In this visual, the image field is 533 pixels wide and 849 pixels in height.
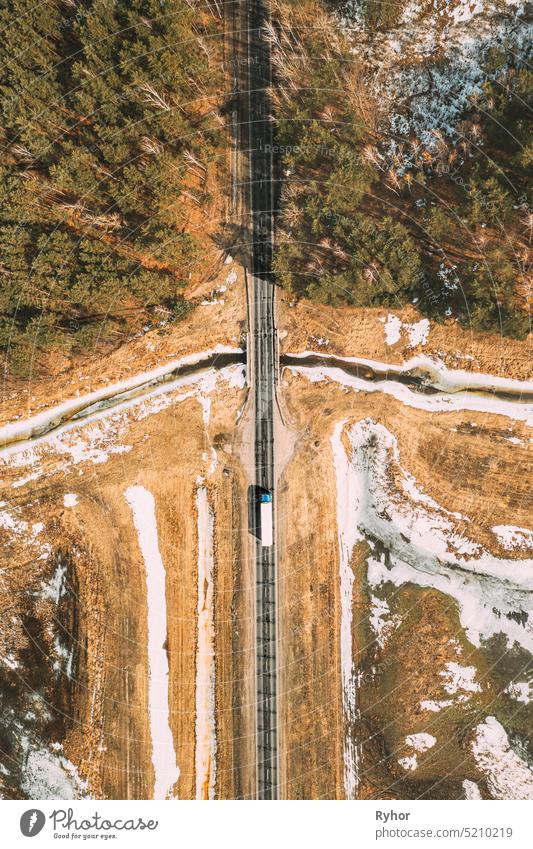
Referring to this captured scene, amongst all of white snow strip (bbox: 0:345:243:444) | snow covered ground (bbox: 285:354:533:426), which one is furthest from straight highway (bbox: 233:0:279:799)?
snow covered ground (bbox: 285:354:533:426)

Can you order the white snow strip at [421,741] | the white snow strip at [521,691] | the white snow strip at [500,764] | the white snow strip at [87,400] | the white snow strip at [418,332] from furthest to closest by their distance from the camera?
the white snow strip at [87,400], the white snow strip at [418,332], the white snow strip at [421,741], the white snow strip at [521,691], the white snow strip at [500,764]

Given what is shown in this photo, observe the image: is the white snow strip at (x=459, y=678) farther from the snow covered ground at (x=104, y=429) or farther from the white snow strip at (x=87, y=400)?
the white snow strip at (x=87, y=400)

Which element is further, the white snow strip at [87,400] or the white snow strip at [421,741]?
the white snow strip at [87,400]

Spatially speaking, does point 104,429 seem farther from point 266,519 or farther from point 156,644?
point 156,644

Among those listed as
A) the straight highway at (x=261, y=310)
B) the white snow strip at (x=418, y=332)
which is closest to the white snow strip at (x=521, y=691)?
the straight highway at (x=261, y=310)

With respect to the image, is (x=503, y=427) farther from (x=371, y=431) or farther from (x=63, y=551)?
(x=63, y=551)

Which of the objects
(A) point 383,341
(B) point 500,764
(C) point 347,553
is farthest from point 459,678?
(A) point 383,341
